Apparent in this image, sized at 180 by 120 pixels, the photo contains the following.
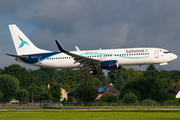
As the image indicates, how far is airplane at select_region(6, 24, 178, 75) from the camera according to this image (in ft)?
188

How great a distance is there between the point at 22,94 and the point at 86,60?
78.9 meters

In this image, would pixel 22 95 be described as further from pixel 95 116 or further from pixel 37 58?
pixel 95 116

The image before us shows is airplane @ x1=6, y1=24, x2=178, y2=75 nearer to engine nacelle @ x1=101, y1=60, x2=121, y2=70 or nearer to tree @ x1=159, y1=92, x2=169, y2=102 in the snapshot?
engine nacelle @ x1=101, y1=60, x2=121, y2=70

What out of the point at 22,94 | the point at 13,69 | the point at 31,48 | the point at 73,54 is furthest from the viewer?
the point at 13,69

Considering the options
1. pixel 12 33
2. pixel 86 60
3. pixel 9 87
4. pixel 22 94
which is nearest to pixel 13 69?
pixel 9 87

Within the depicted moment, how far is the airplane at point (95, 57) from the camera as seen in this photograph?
2253 inches

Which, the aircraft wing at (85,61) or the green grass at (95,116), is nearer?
the green grass at (95,116)

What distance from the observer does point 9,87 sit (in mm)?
Answer: 139875

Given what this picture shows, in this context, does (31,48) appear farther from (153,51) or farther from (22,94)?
(22,94)

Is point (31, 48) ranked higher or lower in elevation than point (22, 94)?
higher

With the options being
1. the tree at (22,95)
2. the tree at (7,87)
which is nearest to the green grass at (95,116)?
the tree at (22,95)

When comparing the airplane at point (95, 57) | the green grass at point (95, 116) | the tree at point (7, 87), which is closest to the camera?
the green grass at point (95, 116)

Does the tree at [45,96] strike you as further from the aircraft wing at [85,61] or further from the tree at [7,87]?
Result: the aircraft wing at [85,61]

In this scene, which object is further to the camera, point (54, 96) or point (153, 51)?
point (54, 96)
